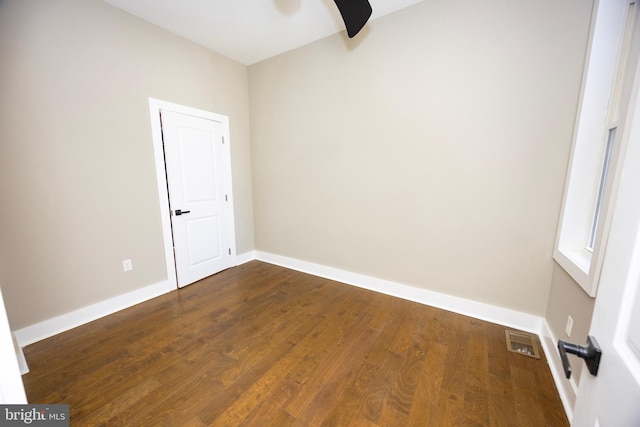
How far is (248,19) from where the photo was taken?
8.07ft

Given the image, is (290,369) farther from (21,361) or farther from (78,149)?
(78,149)

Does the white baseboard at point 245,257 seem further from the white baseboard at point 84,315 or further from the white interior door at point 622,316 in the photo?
the white interior door at point 622,316

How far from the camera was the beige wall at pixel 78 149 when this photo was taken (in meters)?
1.83

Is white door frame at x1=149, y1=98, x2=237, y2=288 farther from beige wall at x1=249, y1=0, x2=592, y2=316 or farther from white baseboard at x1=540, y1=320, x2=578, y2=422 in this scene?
white baseboard at x1=540, y1=320, x2=578, y2=422

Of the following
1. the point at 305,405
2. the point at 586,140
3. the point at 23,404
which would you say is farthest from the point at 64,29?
the point at 586,140

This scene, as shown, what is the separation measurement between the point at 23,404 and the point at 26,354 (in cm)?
199

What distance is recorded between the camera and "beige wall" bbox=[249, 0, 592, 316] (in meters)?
1.89

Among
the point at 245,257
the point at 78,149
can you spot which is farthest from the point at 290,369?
the point at 78,149

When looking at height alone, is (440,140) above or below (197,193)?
above

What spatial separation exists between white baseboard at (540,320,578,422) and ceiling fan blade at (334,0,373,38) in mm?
2951

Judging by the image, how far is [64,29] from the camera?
6.48 feet

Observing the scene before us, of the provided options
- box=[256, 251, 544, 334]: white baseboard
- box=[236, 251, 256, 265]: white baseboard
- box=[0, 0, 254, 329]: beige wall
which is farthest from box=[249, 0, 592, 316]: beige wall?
box=[0, 0, 254, 329]: beige wall

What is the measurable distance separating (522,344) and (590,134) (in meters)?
1.64

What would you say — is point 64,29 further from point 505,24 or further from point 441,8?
point 505,24
